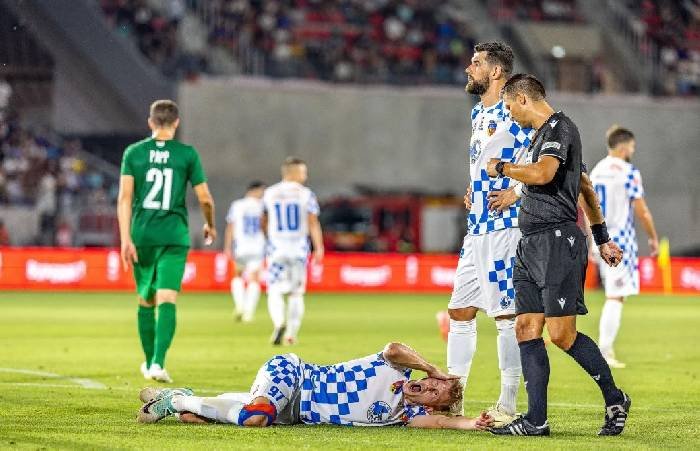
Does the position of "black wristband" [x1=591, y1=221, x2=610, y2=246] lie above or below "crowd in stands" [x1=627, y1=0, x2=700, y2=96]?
below

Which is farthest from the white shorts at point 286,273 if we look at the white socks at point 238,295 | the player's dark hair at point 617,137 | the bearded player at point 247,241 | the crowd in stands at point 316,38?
the crowd in stands at point 316,38

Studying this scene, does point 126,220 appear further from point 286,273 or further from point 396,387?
point 286,273

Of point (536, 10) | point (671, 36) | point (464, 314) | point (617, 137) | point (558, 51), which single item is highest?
point (536, 10)

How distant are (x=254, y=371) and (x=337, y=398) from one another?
4.96 metres

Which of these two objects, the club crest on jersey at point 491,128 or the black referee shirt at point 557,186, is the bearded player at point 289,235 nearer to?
the club crest on jersey at point 491,128

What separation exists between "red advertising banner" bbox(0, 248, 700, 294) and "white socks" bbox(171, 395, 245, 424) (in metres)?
23.1

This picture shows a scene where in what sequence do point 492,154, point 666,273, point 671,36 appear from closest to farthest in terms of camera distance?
point 492,154
point 666,273
point 671,36

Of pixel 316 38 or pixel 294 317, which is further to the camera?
pixel 316 38

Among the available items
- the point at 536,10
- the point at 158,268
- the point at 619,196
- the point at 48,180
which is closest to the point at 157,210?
the point at 158,268

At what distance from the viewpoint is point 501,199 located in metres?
9.05

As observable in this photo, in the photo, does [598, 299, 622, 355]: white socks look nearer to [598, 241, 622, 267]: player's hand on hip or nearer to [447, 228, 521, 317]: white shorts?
[447, 228, 521, 317]: white shorts

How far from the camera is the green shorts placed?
41.3ft

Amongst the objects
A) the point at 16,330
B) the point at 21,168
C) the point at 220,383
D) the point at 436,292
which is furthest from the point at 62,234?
the point at 220,383

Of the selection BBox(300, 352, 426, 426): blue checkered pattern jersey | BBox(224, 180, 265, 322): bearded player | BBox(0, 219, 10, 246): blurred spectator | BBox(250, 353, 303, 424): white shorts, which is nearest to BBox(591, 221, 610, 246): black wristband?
BBox(300, 352, 426, 426): blue checkered pattern jersey
